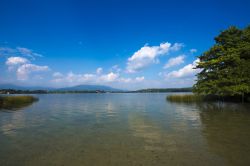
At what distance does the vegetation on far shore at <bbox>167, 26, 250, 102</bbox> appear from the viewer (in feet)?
95.8

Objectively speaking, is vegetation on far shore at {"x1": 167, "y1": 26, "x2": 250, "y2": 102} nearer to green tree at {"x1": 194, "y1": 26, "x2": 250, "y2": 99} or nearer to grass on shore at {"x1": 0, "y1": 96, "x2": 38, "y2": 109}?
green tree at {"x1": 194, "y1": 26, "x2": 250, "y2": 99}

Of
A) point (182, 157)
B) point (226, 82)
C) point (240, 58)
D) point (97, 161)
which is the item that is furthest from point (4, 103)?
point (240, 58)

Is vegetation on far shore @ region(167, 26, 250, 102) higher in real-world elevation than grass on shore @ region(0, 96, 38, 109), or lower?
higher

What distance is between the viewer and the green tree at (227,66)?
95.8ft

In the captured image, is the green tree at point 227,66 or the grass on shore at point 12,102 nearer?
the green tree at point 227,66

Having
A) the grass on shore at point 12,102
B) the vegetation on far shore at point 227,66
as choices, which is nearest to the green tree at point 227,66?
the vegetation on far shore at point 227,66

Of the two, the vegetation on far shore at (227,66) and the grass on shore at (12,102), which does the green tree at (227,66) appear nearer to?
the vegetation on far shore at (227,66)

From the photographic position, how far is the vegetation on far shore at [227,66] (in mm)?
29203

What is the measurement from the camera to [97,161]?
728 cm

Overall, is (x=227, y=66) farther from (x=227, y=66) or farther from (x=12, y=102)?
(x=12, y=102)

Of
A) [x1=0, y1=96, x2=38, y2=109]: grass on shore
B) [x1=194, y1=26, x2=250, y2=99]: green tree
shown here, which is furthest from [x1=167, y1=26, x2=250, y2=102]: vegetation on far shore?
[x1=0, y1=96, x2=38, y2=109]: grass on shore

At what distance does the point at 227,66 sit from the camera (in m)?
32.8

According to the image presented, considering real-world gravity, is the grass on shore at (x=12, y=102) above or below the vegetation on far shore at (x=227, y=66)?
below

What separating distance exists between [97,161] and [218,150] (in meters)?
5.37
